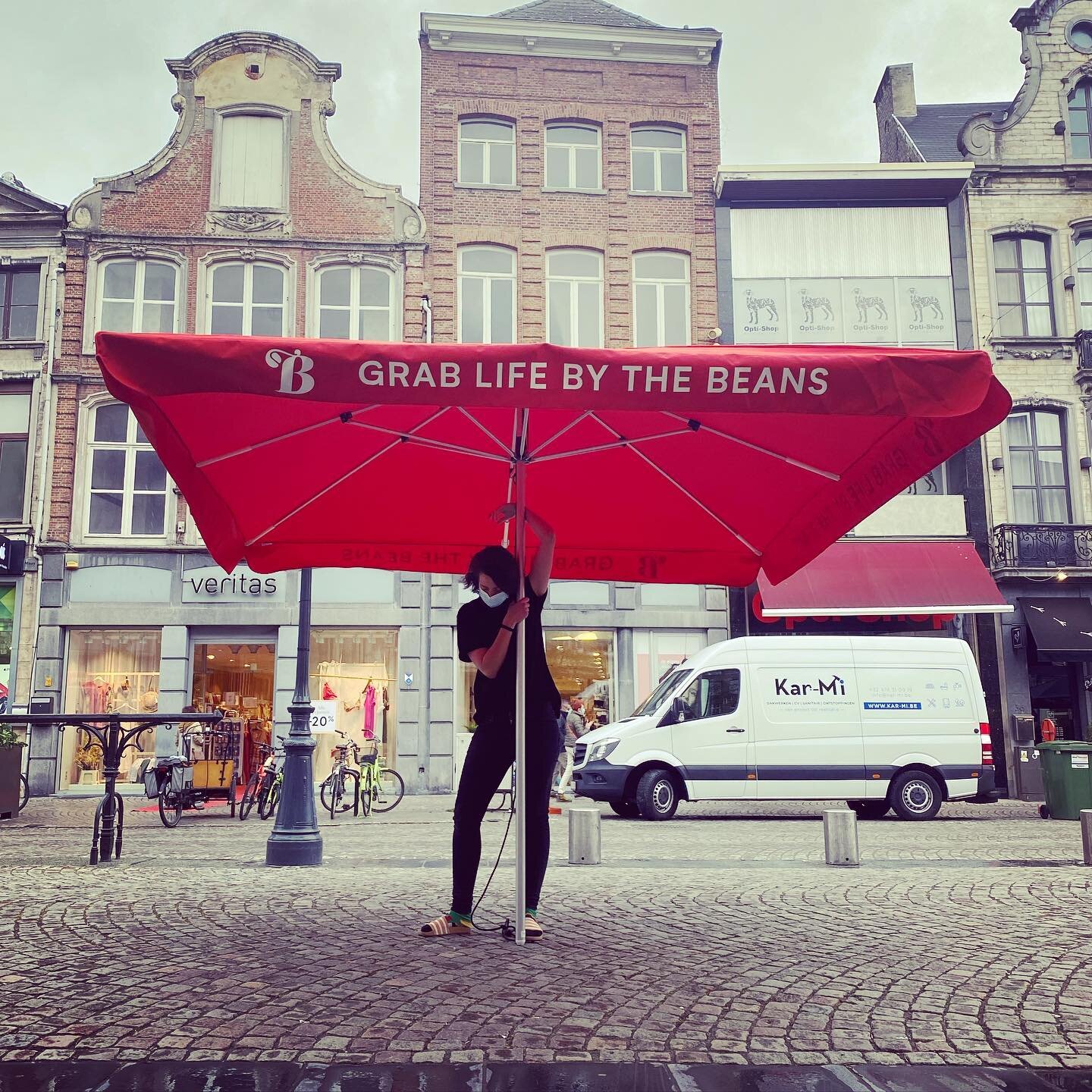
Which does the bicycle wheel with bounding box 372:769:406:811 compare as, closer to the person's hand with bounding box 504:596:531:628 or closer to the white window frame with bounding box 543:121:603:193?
the person's hand with bounding box 504:596:531:628

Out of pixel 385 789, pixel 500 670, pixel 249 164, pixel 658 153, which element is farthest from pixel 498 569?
pixel 658 153

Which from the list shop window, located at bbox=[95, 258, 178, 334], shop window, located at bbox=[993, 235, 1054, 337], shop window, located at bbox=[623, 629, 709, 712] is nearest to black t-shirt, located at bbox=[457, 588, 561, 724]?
shop window, located at bbox=[623, 629, 709, 712]

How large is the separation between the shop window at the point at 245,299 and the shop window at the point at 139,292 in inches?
32.6

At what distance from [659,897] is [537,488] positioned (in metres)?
2.87

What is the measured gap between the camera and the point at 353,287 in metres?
22.7

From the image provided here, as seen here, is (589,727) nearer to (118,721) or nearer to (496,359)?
(118,721)

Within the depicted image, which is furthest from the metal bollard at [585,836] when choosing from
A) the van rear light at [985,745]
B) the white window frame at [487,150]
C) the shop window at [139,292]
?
the white window frame at [487,150]

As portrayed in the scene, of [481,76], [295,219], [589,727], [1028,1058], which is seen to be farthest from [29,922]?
[481,76]

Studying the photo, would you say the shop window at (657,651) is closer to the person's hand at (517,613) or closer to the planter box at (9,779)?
the planter box at (9,779)

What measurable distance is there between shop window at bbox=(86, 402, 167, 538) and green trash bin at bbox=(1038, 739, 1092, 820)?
1639cm

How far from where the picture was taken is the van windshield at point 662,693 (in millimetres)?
15914

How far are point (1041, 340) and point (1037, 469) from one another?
A: 275 cm

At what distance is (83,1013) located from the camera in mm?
3895

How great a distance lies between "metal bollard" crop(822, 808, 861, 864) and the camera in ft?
29.8
